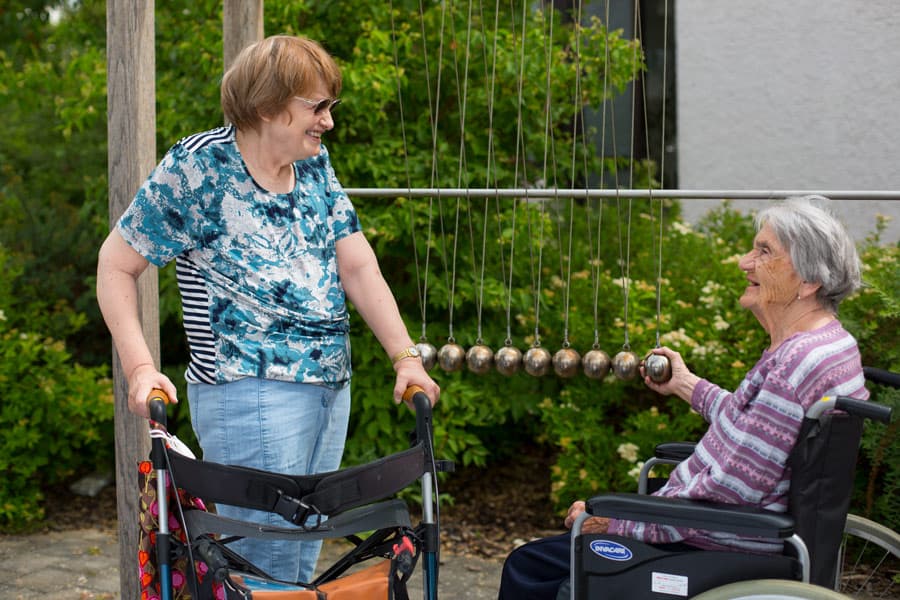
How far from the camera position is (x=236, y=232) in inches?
88.4

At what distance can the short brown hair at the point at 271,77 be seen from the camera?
2217mm

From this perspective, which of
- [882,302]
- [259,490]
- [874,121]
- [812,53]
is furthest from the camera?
[812,53]

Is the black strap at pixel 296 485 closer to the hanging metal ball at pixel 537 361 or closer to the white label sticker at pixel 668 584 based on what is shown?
the white label sticker at pixel 668 584

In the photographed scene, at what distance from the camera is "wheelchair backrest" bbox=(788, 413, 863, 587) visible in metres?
2.12

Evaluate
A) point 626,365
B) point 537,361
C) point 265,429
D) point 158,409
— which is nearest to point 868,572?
point 626,365

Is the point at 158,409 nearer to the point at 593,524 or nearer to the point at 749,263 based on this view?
the point at 593,524

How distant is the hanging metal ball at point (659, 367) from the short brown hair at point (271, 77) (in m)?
1.03

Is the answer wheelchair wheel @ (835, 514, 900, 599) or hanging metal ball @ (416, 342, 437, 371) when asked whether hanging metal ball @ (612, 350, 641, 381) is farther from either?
wheelchair wheel @ (835, 514, 900, 599)

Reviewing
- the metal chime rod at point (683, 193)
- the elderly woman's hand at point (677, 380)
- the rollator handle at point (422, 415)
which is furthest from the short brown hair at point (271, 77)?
the elderly woman's hand at point (677, 380)

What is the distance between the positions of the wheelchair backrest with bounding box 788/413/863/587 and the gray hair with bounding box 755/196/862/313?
295mm

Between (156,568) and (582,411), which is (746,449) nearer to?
(156,568)

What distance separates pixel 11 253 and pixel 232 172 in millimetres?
3696

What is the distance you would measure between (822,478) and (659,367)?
59 centimetres

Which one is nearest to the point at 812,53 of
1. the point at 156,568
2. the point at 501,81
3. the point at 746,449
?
the point at 501,81
